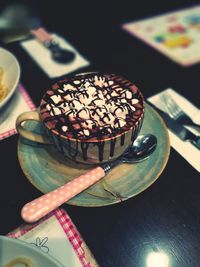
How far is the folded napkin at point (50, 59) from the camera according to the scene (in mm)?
1101

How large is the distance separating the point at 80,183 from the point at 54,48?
0.77 m

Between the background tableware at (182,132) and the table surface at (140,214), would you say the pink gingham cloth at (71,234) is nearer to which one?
the table surface at (140,214)

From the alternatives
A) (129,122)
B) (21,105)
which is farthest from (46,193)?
(21,105)

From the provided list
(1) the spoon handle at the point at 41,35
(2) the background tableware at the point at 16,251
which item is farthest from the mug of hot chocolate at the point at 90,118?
(1) the spoon handle at the point at 41,35

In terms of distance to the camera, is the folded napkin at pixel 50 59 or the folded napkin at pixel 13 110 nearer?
the folded napkin at pixel 13 110

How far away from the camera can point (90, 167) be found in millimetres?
711

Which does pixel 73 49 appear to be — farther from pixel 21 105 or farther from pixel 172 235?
pixel 172 235

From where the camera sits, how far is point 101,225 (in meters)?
0.62

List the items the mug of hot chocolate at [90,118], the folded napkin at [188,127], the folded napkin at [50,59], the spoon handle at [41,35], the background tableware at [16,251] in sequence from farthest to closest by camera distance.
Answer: the spoon handle at [41,35] → the folded napkin at [50,59] → the folded napkin at [188,127] → the mug of hot chocolate at [90,118] → the background tableware at [16,251]

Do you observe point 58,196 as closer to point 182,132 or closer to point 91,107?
point 91,107

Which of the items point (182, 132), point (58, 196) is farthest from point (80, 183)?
point (182, 132)

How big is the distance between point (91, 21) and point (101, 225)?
1.21 meters

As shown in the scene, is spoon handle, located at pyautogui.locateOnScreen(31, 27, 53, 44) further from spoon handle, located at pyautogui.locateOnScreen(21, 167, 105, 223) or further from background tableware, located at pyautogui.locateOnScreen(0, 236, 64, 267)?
background tableware, located at pyautogui.locateOnScreen(0, 236, 64, 267)

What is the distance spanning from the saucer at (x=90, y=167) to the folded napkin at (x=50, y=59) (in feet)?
1.42
